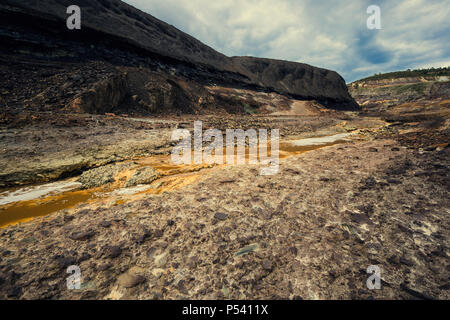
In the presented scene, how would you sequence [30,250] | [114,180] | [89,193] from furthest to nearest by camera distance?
[114,180]
[89,193]
[30,250]

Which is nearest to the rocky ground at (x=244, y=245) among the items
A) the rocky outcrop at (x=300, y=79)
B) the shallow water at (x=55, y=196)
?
the shallow water at (x=55, y=196)

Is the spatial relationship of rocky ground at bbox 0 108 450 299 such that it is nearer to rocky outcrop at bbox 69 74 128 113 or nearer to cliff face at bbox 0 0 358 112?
rocky outcrop at bbox 69 74 128 113

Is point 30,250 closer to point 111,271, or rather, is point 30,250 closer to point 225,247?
point 111,271

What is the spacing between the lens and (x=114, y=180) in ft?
14.9

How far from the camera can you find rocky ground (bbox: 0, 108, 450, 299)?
1528 millimetres

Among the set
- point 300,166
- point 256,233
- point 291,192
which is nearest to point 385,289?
point 256,233

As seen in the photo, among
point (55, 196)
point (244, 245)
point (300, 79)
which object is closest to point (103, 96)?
point (55, 196)

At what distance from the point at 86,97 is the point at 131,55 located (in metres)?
13.7

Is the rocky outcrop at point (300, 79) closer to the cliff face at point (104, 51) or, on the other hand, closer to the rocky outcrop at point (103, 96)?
the cliff face at point (104, 51)

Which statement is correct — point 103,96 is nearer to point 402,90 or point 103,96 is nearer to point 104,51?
point 104,51

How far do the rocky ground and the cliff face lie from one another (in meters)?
12.6

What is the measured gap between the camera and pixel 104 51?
65.9 ft

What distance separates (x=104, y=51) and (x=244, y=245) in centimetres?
2620
